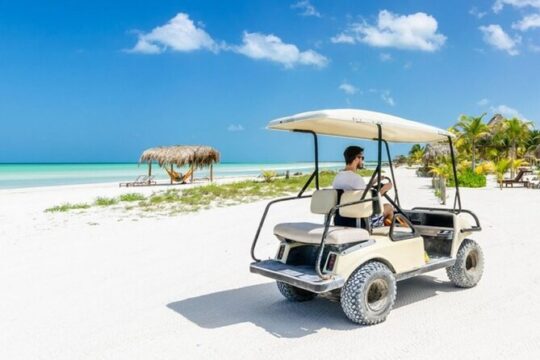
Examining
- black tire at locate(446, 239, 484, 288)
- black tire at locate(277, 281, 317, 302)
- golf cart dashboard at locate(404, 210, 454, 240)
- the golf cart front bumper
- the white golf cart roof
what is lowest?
black tire at locate(277, 281, 317, 302)

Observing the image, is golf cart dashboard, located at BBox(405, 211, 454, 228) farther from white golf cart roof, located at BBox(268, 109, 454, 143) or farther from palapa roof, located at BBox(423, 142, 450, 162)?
palapa roof, located at BBox(423, 142, 450, 162)

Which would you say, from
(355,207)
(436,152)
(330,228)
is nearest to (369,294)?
(330,228)

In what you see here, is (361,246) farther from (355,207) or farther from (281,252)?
(281,252)

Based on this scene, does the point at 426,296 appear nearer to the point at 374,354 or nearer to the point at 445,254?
the point at 445,254

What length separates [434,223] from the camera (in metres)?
5.51

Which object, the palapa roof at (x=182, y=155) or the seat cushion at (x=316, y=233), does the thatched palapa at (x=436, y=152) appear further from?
the seat cushion at (x=316, y=233)

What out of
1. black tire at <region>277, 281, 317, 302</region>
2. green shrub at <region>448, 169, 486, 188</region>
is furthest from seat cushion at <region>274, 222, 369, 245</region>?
green shrub at <region>448, 169, 486, 188</region>

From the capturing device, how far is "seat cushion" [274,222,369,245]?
160 inches

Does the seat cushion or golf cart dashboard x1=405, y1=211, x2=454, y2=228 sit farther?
golf cart dashboard x1=405, y1=211, x2=454, y2=228

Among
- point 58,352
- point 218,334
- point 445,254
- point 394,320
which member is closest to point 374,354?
point 394,320

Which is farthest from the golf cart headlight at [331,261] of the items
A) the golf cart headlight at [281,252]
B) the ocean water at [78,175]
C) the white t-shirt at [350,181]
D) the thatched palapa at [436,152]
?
the ocean water at [78,175]

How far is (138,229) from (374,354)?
7.29 m

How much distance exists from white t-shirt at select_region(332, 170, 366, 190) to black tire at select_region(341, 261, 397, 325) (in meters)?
0.79

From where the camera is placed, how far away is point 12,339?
3.99 m
